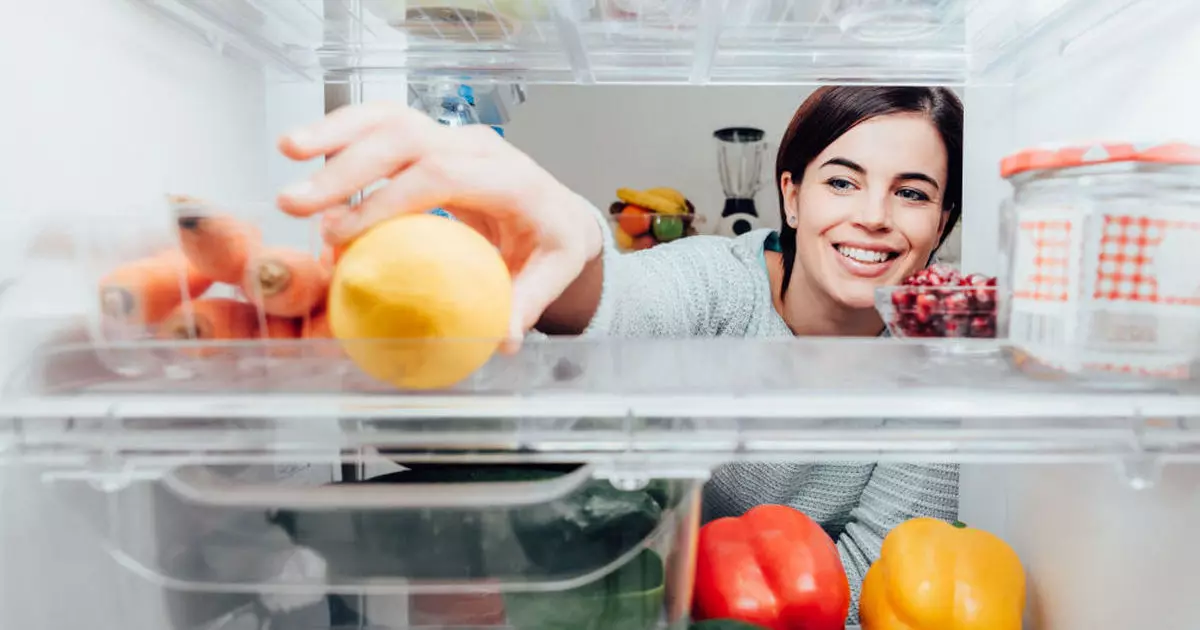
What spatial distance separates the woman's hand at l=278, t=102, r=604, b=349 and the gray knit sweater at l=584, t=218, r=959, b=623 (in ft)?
1.13

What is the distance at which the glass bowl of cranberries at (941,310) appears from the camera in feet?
1.95

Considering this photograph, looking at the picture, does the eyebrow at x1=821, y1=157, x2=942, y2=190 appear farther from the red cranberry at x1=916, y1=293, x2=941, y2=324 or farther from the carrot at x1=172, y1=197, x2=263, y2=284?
the carrot at x1=172, y1=197, x2=263, y2=284

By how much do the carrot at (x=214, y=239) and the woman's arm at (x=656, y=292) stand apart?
0.32 m

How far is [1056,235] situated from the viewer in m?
0.49

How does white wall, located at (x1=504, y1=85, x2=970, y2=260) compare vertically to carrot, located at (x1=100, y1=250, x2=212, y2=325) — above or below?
above

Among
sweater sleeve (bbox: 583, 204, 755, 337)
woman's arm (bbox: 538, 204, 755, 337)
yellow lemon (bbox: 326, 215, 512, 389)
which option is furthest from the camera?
sweater sleeve (bbox: 583, 204, 755, 337)

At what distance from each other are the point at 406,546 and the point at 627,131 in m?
0.98

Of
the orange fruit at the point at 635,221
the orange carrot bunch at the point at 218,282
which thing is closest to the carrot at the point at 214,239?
the orange carrot bunch at the point at 218,282

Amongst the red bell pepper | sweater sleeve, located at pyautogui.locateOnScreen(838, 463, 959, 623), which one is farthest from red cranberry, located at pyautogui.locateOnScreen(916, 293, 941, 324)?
sweater sleeve, located at pyautogui.locateOnScreen(838, 463, 959, 623)

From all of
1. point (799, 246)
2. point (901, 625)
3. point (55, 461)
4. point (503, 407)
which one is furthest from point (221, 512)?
point (799, 246)

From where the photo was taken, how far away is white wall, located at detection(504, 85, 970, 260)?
1.32m

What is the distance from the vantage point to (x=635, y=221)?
1324 mm

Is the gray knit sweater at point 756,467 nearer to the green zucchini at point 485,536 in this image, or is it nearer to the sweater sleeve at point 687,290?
the sweater sleeve at point 687,290

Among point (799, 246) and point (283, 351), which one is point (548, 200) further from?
point (799, 246)
